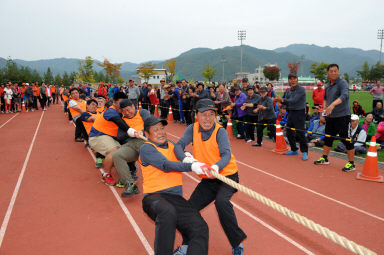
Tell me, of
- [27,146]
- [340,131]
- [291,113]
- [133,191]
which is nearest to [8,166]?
[27,146]

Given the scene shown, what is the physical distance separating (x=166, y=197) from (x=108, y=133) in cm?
329

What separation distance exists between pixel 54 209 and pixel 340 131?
569cm

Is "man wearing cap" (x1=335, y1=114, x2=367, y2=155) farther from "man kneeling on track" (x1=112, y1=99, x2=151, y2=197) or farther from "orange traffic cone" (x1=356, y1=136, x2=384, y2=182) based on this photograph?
"man kneeling on track" (x1=112, y1=99, x2=151, y2=197)

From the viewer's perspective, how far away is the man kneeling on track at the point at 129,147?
471 cm

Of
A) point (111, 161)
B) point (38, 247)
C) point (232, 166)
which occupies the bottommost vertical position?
point (38, 247)

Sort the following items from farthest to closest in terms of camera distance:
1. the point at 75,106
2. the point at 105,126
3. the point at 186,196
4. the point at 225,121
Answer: the point at 225,121 → the point at 75,106 → the point at 105,126 → the point at 186,196

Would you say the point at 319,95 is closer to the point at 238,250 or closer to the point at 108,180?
the point at 108,180

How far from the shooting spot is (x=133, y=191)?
185 inches

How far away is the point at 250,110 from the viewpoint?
8617 mm

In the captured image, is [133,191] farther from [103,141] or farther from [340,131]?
[340,131]

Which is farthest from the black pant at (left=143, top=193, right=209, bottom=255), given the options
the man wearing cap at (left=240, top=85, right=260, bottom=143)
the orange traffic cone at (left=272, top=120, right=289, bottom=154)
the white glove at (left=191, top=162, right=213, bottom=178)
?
the man wearing cap at (left=240, top=85, right=260, bottom=143)

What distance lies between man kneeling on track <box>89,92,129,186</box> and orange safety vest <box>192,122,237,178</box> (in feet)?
7.30

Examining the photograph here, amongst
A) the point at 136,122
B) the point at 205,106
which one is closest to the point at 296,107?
the point at 136,122

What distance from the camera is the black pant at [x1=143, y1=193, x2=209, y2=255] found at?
2.48 m
